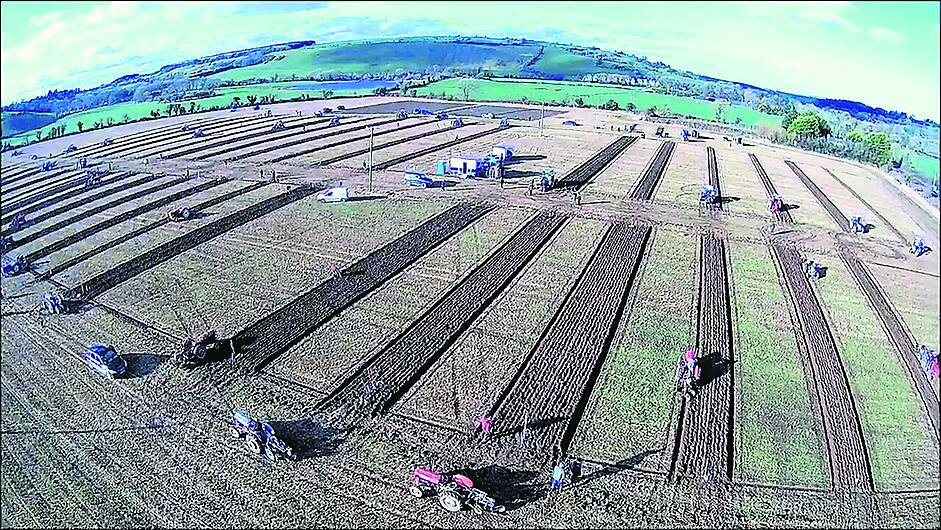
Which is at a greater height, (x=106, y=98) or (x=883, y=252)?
(x=106, y=98)

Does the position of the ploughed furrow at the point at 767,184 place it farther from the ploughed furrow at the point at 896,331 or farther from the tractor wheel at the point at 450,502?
the tractor wheel at the point at 450,502

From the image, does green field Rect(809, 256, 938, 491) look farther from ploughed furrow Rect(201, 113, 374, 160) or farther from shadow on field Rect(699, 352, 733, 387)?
ploughed furrow Rect(201, 113, 374, 160)

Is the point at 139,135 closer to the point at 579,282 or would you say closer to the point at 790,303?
the point at 579,282

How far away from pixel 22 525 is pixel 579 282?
10279mm

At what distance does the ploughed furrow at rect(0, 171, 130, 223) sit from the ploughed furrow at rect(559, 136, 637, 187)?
46.8 feet

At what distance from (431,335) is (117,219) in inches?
375

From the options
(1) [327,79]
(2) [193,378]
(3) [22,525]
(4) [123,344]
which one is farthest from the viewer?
(1) [327,79]

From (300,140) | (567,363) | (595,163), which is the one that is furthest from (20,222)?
(595,163)

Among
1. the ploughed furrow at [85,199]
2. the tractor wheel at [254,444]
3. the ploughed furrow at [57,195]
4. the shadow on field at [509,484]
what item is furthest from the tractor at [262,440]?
the ploughed furrow at [85,199]

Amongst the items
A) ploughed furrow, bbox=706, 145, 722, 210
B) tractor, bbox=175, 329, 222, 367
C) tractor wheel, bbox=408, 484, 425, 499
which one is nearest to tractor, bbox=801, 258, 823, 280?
ploughed furrow, bbox=706, 145, 722, 210

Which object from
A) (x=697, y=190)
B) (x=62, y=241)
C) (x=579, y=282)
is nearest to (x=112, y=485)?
(x=62, y=241)

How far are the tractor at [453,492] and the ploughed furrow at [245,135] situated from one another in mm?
20151

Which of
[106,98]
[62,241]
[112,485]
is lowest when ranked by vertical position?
[112,485]

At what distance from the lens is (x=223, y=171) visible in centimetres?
2247
